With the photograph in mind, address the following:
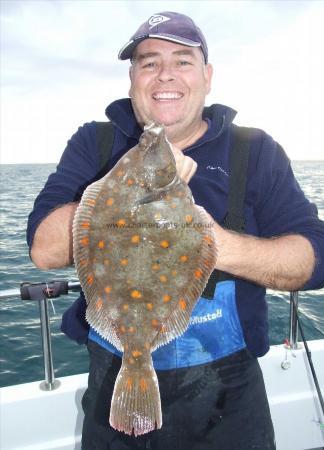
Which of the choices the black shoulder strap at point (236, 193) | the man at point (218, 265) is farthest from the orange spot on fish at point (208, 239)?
the black shoulder strap at point (236, 193)

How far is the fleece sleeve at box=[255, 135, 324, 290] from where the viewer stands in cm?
270

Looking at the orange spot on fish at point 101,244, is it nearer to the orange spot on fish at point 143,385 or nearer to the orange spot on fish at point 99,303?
the orange spot on fish at point 99,303

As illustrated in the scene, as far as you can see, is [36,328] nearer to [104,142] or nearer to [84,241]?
[104,142]

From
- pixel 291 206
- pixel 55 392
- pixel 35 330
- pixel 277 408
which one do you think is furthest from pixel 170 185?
pixel 35 330

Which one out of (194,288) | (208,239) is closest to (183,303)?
(194,288)

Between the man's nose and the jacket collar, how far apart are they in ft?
1.38

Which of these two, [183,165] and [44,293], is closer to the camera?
[183,165]

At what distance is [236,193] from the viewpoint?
2764mm

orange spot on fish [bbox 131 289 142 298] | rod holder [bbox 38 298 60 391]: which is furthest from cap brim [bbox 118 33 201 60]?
rod holder [bbox 38 298 60 391]

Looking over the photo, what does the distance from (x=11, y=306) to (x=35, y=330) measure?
1283 mm

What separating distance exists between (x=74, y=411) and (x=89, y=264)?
97.3 inches

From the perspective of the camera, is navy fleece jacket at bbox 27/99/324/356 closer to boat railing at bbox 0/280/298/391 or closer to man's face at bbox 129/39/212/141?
man's face at bbox 129/39/212/141

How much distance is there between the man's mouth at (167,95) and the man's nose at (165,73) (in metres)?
0.09

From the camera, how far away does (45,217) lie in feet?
8.36
